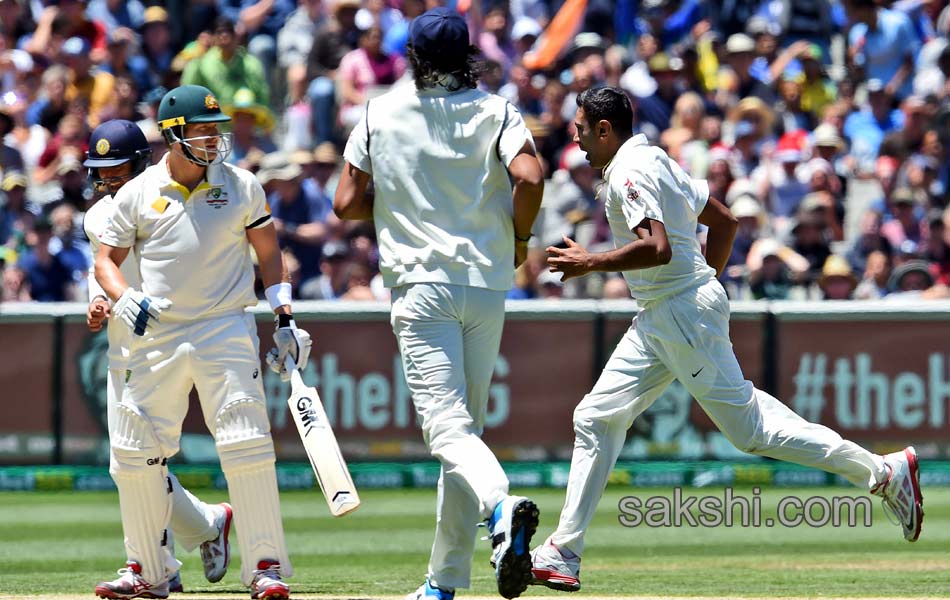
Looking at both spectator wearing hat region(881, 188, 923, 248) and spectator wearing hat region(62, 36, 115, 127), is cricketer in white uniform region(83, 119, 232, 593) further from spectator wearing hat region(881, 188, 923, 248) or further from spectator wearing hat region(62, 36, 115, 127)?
spectator wearing hat region(62, 36, 115, 127)

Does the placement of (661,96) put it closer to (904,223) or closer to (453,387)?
(904,223)

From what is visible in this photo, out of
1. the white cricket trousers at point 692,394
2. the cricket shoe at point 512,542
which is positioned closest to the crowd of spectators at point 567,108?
the white cricket trousers at point 692,394

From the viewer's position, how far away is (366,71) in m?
17.2

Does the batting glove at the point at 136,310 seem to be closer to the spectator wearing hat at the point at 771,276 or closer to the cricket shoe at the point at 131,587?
the cricket shoe at the point at 131,587

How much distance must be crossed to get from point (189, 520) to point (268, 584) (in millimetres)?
1009

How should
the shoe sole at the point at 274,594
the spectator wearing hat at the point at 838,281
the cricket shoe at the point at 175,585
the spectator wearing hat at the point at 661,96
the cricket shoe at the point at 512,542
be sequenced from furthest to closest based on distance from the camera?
the spectator wearing hat at the point at 661,96 < the spectator wearing hat at the point at 838,281 < the cricket shoe at the point at 175,585 < the shoe sole at the point at 274,594 < the cricket shoe at the point at 512,542

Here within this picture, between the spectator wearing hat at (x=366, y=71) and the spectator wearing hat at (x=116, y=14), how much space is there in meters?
2.58

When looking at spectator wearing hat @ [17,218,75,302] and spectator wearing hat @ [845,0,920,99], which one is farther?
spectator wearing hat @ [845,0,920,99]

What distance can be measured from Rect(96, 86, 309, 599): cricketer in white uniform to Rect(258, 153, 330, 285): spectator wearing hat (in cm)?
778

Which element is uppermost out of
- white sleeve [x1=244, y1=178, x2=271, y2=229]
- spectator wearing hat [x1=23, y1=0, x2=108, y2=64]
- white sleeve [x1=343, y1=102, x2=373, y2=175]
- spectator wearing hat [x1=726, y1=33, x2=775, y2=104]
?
spectator wearing hat [x1=23, y1=0, x2=108, y2=64]

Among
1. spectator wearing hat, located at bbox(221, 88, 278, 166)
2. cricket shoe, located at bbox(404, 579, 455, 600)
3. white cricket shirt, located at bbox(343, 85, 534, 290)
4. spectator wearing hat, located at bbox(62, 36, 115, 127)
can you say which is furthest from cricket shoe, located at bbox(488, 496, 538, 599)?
spectator wearing hat, located at bbox(62, 36, 115, 127)

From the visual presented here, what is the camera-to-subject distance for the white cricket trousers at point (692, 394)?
7598 millimetres

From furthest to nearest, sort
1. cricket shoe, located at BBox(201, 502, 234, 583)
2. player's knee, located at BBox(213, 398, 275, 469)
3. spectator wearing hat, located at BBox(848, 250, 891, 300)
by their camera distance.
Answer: spectator wearing hat, located at BBox(848, 250, 891, 300) < cricket shoe, located at BBox(201, 502, 234, 583) < player's knee, located at BBox(213, 398, 275, 469)

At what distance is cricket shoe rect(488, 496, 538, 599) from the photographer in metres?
6.50
